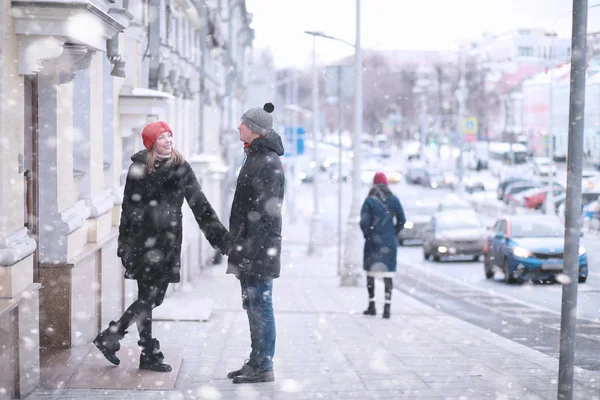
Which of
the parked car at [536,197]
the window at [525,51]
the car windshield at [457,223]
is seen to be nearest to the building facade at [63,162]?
the car windshield at [457,223]

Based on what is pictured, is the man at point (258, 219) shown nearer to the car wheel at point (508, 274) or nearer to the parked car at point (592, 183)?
the car wheel at point (508, 274)

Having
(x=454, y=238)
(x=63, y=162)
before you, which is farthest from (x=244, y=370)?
(x=454, y=238)

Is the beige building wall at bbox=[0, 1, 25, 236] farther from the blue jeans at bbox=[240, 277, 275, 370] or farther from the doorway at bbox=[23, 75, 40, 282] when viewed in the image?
the blue jeans at bbox=[240, 277, 275, 370]

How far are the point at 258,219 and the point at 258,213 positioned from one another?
0.04m

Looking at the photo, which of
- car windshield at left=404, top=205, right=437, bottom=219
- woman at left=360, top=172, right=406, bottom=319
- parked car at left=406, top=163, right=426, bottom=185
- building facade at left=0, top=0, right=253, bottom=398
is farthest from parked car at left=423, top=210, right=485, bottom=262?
parked car at left=406, top=163, right=426, bottom=185

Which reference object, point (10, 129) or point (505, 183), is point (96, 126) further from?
point (505, 183)


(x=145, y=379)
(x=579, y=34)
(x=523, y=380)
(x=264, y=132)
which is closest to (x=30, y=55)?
(x=264, y=132)

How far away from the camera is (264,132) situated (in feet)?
25.4

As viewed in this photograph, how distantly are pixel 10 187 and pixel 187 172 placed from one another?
1270mm

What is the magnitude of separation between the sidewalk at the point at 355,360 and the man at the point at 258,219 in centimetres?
Answer: 59

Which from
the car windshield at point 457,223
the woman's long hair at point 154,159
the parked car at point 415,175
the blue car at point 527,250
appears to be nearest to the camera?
the woman's long hair at point 154,159

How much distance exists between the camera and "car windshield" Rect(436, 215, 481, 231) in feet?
105

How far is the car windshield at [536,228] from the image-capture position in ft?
76.5

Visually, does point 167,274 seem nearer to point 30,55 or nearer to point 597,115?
point 30,55
